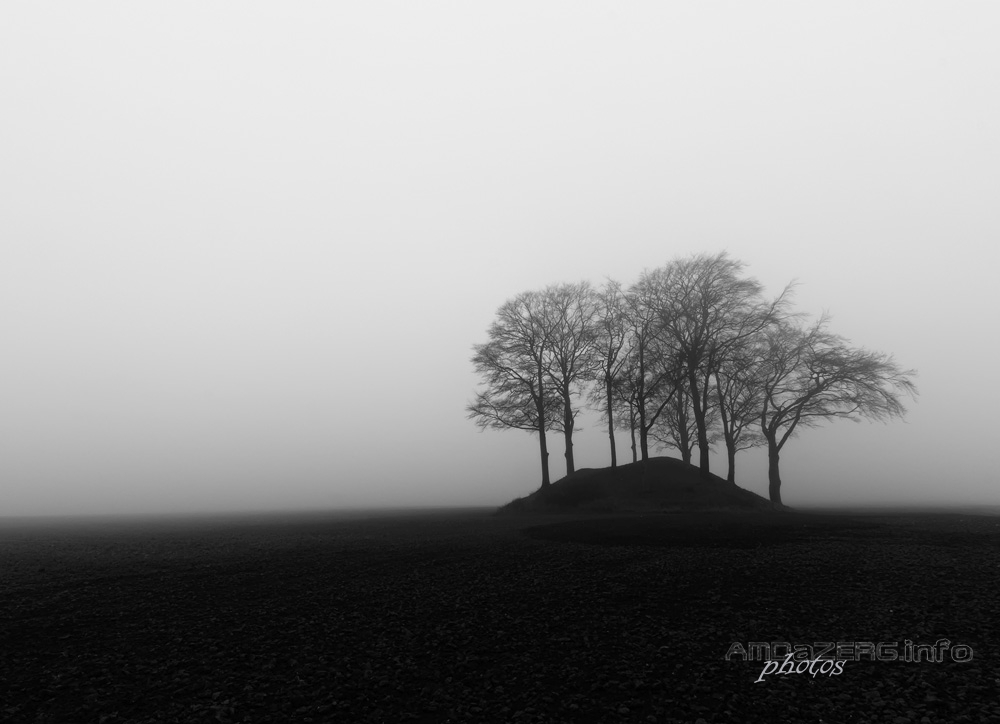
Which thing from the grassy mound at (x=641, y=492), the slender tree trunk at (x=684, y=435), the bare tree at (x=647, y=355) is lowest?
the grassy mound at (x=641, y=492)

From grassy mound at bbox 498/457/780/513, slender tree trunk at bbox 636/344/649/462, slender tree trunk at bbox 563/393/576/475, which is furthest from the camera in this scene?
slender tree trunk at bbox 563/393/576/475

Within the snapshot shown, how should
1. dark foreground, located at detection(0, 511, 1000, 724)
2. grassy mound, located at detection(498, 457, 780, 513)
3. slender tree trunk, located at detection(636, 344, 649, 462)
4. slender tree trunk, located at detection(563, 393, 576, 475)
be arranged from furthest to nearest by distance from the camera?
slender tree trunk, located at detection(563, 393, 576, 475)
slender tree trunk, located at detection(636, 344, 649, 462)
grassy mound, located at detection(498, 457, 780, 513)
dark foreground, located at detection(0, 511, 1000, 724)

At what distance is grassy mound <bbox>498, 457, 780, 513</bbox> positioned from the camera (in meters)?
36.2

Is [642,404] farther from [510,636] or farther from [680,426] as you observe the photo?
[510,636]

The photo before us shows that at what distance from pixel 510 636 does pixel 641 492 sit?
104ft

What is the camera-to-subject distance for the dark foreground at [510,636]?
630 cm

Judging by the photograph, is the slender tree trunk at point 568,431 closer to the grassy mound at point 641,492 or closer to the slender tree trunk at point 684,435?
the grassy mound at point 641,492

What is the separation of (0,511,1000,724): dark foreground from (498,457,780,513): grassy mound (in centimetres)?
2072

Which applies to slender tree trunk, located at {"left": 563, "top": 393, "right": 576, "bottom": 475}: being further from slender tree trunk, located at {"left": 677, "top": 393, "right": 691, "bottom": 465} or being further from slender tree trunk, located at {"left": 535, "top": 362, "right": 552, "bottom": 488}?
slender tree trunk, located at {"left": 677, "top": 393, "right": 691, "bottom": 465}

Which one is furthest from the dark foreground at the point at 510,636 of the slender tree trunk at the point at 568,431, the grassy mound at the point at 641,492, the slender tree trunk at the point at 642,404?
the slender tree trunk at the point at 568,431

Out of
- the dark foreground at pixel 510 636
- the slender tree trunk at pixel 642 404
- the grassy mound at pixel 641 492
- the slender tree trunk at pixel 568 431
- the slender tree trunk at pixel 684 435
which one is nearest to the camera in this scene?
the dark foreground at pixel 510 636

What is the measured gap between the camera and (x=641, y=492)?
1511 inches

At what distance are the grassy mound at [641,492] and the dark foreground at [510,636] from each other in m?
20.7

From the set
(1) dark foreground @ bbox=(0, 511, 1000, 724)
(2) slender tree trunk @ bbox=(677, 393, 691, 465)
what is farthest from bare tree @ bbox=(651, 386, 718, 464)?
(1) dark foreground @ bbox=(0, 511, 1000, 724)
